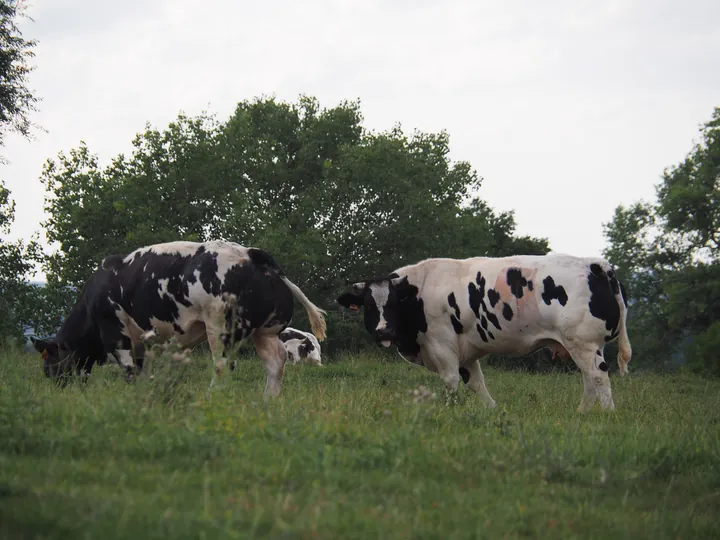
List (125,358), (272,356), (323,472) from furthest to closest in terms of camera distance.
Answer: (125,358) → (272,356) → (323,472)

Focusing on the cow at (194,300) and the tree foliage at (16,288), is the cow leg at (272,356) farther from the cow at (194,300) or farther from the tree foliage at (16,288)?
the tree foliage at (16,288)

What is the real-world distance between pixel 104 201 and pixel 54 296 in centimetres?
769

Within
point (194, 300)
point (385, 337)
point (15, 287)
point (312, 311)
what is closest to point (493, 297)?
point (385, 337)

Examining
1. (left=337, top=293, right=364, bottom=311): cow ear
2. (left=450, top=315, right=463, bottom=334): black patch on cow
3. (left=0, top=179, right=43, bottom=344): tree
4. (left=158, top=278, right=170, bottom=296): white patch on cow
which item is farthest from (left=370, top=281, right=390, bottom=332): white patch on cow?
(left=0, top=179, right=43, bottom=344): tree

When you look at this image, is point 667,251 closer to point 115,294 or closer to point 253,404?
point 115,294

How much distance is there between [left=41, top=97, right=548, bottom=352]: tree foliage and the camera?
38.8 metres

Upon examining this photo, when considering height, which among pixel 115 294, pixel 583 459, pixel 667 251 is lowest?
pixel 583 459

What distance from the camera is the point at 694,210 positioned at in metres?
48.7

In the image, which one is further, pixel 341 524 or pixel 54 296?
pixel 54 296

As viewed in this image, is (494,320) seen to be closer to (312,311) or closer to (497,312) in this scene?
(497,312)

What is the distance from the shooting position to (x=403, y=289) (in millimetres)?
12906

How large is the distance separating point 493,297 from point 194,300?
169 inches

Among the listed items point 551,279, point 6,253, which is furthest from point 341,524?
point 6,253

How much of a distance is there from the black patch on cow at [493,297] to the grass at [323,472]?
3507 mm
